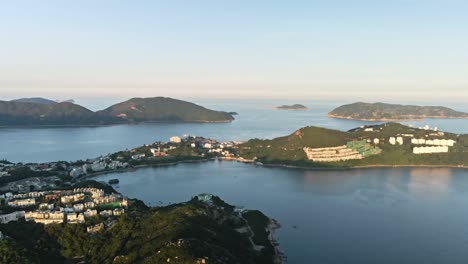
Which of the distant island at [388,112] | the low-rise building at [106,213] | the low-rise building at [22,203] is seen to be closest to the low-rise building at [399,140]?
the low-rise building at [106,213]

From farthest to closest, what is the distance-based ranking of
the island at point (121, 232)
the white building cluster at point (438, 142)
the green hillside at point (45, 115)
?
the green hillside at point (45, 115) < the white building cluster at point (438, 142) < the island at point (121, 232)

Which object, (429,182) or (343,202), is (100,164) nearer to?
(343,202)

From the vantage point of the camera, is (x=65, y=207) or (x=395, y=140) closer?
(x=65, y=207)

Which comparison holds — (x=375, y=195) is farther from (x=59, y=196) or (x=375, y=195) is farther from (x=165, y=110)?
(x=165, y=110)

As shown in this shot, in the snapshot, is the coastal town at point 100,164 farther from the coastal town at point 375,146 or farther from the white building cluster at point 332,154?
the coastal town at point 375,146

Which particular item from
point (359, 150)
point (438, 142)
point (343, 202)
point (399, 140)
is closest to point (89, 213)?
point (343, 202)

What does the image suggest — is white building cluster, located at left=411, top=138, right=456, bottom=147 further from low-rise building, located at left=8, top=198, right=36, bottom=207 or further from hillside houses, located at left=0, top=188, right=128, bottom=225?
low-rise building, located at left=8, top=198, right=36, bottom=207

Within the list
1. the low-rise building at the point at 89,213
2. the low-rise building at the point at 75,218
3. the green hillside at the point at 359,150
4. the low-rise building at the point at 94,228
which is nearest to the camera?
the low-rise building at the point at 94,228
